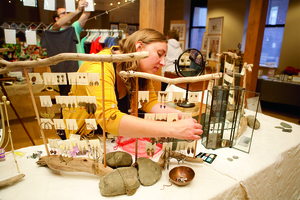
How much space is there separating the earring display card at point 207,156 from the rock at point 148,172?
0.34m

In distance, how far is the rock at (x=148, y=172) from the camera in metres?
0.90

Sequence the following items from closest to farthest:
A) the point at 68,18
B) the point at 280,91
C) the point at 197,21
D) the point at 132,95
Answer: the point at 132,95 < the point at 68,18 < the point at 280,91 < the point at 197,21

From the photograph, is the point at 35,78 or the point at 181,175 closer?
the point at 35,78

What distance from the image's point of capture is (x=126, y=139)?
127 centimetres

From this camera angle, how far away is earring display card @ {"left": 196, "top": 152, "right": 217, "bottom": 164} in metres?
1.15

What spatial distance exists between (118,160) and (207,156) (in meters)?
0.56

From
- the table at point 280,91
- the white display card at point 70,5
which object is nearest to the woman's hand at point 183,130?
the white display card at point 70,5

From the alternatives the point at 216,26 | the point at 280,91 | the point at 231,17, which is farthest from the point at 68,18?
the point at 231,17

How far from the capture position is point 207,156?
1.19 metres

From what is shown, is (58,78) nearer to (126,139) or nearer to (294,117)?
(126,139)

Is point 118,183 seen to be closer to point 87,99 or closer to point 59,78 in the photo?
point 87,99

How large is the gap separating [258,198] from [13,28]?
3.30 m

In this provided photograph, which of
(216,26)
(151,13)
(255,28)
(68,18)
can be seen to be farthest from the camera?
(216,26)

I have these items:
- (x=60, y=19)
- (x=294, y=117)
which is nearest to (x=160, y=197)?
(x=60, y=19)
